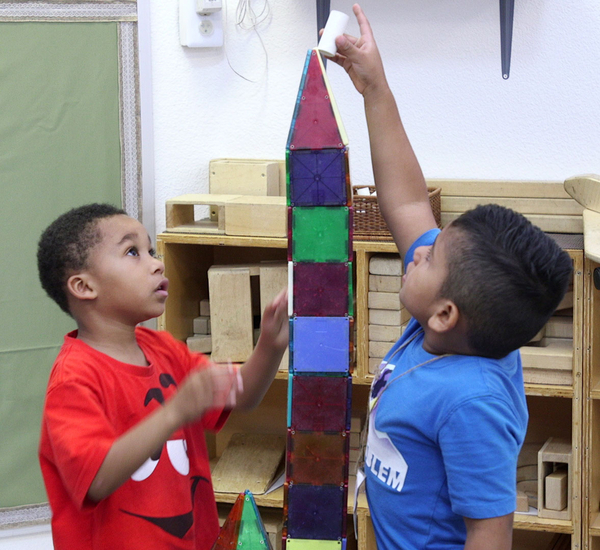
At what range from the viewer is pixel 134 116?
2172mm

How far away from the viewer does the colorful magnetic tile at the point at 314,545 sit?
1138 mm

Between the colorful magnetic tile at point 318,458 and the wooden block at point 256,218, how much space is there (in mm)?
817

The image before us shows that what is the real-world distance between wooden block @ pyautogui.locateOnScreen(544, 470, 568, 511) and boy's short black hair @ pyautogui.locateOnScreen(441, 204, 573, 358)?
109 centimetres

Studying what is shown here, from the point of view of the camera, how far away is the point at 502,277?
0.82 meters

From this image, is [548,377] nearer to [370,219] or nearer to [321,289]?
[370,219]

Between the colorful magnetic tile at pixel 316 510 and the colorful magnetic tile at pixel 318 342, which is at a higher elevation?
the colorful magnetic tile at pixel 318 342

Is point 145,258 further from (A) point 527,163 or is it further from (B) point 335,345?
(A) point 527,163

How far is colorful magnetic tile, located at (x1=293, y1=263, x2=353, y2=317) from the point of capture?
110cm

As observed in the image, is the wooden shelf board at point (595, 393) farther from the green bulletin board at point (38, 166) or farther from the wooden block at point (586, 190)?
the green bulletin board at point (38, 166)

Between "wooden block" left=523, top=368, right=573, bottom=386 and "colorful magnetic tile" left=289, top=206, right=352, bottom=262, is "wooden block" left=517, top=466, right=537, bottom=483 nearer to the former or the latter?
"wooden block" left=523, top=368, right=573, bottom=386

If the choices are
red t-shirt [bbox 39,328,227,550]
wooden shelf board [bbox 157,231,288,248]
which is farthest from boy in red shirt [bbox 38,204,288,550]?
wooden shelf board [bbox 157,231,288,248]

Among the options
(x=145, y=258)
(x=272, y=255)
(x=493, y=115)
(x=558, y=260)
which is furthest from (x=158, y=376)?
(x=493, y=115)

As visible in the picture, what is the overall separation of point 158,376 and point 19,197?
4.00 feet

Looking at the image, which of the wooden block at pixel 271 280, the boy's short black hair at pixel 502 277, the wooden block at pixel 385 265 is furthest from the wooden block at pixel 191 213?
the boy's short black hair at pixel 502 277
